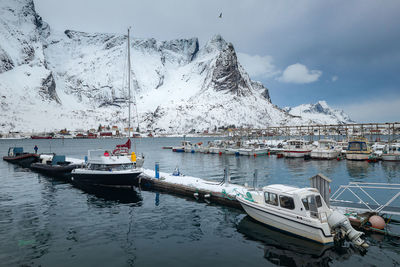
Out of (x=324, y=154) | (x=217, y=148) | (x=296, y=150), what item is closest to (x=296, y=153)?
(x=296, y=150)

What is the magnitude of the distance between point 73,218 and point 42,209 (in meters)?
5.59

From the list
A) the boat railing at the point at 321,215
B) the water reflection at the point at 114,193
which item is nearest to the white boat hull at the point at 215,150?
the water reflection at the point at 114,193

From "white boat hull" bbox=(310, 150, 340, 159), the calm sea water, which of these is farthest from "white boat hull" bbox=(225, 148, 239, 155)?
the calm sea water

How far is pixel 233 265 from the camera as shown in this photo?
537 inches

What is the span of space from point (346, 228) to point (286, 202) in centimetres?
374

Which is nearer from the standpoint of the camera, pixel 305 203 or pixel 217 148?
pixel 305 203

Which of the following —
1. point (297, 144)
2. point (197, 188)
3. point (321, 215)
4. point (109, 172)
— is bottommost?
point (197, 188)

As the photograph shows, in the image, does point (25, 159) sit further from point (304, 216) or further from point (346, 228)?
point (346, 228)

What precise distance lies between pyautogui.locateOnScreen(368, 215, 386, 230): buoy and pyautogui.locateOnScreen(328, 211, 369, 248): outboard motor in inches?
87.9

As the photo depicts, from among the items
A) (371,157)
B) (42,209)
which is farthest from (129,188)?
(371,157)

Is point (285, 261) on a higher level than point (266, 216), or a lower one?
lower

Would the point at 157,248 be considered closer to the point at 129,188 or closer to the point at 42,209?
the point at 42,209

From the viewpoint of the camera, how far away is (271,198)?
690 inches

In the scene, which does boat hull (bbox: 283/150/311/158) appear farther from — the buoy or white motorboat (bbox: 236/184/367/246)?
white motorboat (bbox: 236/184/367/246)
